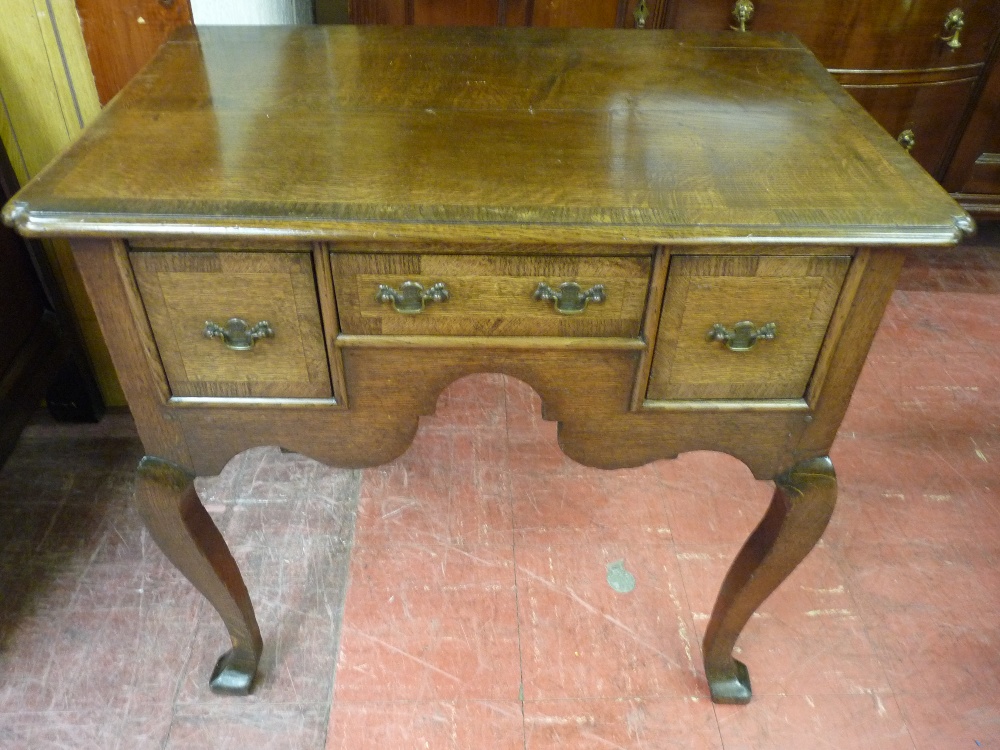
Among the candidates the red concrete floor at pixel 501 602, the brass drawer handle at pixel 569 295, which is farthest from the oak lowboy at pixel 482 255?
the red concrete floor at pixel 501 602

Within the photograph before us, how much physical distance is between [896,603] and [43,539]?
167 cm

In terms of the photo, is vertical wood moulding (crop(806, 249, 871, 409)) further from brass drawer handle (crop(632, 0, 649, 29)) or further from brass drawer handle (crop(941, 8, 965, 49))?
brass drawer handle (crop(941, 8, 965, 49))

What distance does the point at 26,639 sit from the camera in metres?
1.39

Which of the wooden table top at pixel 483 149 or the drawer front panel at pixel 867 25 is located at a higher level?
the wooden table top at pixel 483 149

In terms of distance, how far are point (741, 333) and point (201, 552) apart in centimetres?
79

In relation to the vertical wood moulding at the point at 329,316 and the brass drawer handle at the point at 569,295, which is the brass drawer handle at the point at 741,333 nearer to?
the brass drawer handle at the point at 569,295

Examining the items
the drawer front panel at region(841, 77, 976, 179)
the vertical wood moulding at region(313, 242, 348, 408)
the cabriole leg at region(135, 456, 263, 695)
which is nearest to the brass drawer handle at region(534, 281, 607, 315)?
the vertical wood moulding at region(313, 242, 348, 408)

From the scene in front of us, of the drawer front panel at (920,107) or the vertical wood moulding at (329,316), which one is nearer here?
the vertical wood moulding at (329,316)

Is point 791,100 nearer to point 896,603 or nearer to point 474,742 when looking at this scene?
point 896,603

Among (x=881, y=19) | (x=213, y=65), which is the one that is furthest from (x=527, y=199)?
(x=881, y=19)

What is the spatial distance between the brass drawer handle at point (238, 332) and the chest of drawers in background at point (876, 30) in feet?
3.93

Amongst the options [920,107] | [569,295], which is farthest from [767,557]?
[920,107]

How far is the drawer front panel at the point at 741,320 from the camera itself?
839mm

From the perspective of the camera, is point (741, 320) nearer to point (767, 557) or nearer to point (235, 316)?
point (767, 557)
